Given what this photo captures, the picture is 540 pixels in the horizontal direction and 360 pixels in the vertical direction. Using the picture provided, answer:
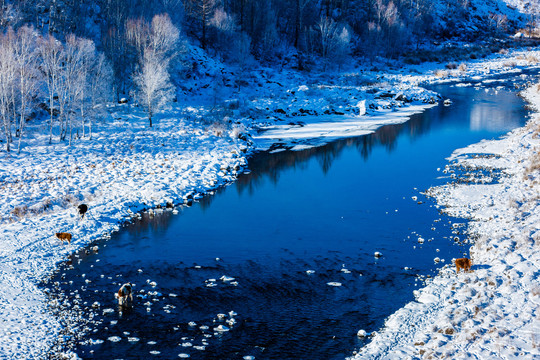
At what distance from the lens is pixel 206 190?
92.3 ft

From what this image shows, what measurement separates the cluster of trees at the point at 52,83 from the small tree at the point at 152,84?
3.10m

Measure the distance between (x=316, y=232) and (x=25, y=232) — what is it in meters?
12.7

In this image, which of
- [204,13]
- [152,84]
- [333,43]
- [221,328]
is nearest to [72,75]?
[152,84]

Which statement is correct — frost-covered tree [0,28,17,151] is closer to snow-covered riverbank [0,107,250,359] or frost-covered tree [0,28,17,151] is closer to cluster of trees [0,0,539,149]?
cluster of trees [0,0,539,149]

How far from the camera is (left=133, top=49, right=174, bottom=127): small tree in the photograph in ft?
132

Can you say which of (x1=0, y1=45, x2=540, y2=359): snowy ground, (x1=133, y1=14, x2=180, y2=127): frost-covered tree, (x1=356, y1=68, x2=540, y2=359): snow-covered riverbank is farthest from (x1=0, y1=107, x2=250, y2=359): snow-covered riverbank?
(x1=356, y1=68, x2=540, y2=359): snow-covered riverbank

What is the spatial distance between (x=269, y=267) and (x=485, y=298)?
7.54 metres

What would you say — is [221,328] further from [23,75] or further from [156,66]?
[156,66]

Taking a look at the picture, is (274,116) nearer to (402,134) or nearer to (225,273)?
(402,134)

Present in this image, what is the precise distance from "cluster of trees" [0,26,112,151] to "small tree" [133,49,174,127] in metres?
3.10

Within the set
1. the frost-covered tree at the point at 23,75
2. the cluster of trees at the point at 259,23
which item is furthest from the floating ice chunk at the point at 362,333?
the cluster of trees at the point at 259,23

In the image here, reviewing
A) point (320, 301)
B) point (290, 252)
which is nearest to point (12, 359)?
point (320, 301)

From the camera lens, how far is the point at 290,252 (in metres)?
19.7

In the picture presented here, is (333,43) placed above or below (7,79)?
above
